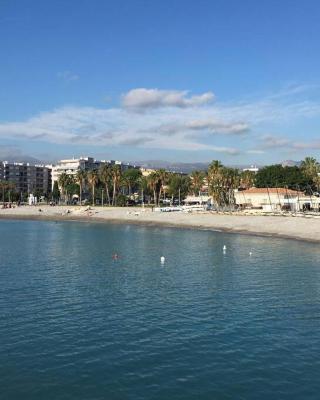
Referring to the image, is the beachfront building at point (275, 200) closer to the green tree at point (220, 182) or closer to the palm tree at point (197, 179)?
the green tree at point (220, 182)

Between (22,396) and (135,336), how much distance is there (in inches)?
324

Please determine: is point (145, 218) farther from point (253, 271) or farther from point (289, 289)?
point (289, 289)

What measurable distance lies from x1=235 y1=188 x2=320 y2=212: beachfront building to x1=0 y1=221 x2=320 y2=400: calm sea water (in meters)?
72.4

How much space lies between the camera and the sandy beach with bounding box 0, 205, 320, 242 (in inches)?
3427

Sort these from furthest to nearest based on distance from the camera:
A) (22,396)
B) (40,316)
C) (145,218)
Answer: (145,218), (40,316), (22,396)

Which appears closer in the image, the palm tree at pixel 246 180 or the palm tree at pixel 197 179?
the palm tree at pixel 197 179

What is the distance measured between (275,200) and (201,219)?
29.6 m

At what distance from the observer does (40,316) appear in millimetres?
30250

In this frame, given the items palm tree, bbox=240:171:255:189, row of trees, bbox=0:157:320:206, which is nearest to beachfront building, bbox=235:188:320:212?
row of trees, bbox=0:157:320:206

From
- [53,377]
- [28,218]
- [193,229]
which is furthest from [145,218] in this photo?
[53,377]

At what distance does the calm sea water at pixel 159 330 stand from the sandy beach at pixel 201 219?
33954 millimetres

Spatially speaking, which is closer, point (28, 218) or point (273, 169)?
point (28, 218)

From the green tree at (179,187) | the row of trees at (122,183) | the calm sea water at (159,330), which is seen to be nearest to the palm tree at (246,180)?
the row of trees at (122,183)

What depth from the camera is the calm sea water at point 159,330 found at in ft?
67.3
